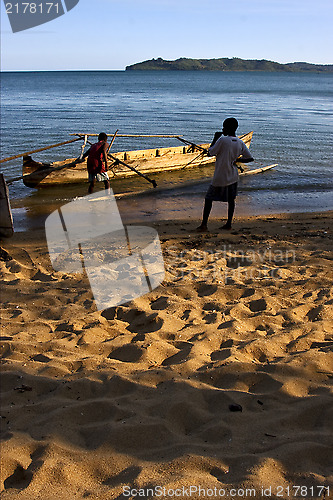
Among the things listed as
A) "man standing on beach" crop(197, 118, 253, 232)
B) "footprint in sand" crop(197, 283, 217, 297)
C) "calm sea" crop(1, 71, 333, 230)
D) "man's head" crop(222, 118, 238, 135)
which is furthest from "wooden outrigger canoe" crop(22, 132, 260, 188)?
"footprint in sand" crop(197, 283, 217, 297)

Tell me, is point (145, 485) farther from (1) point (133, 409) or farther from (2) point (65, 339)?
(2) point (65, 339)

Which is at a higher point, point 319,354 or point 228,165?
point 228,165

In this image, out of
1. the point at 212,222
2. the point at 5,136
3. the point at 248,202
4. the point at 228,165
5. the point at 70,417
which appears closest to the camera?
the point at 70,417

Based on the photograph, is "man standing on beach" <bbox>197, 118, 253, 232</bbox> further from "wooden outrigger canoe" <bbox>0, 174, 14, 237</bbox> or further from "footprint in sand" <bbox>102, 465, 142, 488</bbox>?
"footprint in sand" <bbox>102, 465, 142, 488</bbox>

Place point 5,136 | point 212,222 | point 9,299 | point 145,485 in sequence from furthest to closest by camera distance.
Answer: point 5,136, point 212,222, point 9,299, point 145,485

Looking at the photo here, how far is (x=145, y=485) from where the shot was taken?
1977 mm

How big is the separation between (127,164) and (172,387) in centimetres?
978

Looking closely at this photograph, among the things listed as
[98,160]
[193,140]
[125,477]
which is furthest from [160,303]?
[193,140]

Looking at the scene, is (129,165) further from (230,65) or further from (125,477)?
(230,65)

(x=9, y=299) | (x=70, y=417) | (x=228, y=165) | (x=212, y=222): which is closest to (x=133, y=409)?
(x=70, y=417)

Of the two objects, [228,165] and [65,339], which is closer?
[65,339]

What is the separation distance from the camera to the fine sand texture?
6.75 ft

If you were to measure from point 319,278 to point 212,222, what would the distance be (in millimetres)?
3829

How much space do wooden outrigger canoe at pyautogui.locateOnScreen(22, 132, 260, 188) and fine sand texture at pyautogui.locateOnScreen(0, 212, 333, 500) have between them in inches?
269
